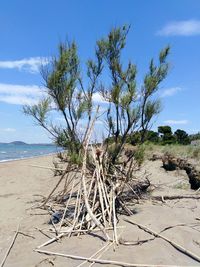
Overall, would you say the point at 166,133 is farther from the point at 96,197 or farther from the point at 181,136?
the point at 96,197

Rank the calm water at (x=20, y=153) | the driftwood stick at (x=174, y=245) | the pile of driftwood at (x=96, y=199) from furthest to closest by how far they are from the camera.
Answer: the calm water at (x=20, y=153) < the pile of driftwood at (x=96, y=199) < the driftwood stick at (x=174, y=245)

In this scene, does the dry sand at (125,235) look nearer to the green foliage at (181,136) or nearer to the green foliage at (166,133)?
the green foliage at (166,133)

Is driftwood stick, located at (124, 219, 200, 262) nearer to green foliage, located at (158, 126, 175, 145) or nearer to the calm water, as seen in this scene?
the calm water

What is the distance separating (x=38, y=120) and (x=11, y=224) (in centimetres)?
243

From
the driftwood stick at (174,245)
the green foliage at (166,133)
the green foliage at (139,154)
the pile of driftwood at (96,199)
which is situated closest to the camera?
the driftwood stick at (174,245)

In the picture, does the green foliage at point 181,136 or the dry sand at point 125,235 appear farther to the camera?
the green foliage at point 181,136

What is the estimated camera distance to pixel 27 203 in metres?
10.0

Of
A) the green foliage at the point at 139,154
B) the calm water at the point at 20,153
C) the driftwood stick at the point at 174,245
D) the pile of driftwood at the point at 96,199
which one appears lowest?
the driftwood stick at the point at 174,245

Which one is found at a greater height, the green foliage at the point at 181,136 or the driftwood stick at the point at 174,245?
the green foliage at the point at 181,136

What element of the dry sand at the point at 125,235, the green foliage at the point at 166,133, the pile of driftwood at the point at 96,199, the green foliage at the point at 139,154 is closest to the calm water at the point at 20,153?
the pile of driftwood at the point at 96,199

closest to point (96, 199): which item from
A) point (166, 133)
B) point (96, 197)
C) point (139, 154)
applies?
point (96, 197)

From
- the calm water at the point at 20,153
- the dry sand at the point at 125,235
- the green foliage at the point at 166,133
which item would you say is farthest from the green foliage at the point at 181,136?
the dry sand at the point at 125,235

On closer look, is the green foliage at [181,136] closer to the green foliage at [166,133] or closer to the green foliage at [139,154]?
the green foliage at [166,133]

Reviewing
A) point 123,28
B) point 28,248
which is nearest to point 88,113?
point 123,28
